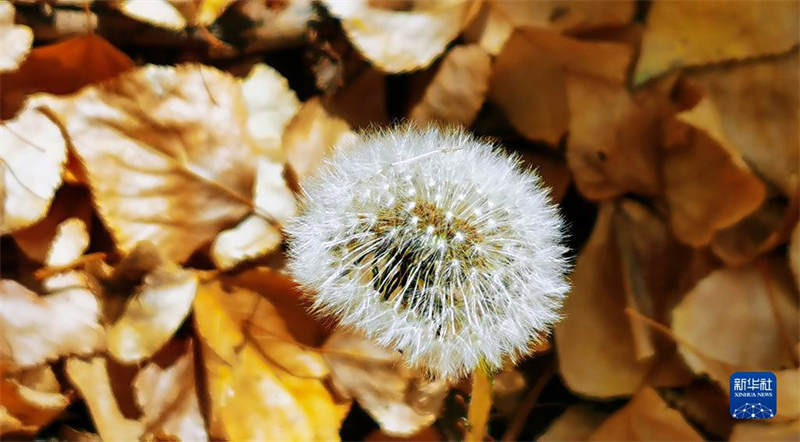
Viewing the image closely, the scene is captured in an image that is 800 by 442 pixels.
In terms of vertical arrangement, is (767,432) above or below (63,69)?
below

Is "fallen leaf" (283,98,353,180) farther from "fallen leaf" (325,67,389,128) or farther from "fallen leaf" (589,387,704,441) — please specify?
"fallen leaf" (589,387,704,441)

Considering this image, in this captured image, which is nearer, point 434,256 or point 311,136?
point 434,256

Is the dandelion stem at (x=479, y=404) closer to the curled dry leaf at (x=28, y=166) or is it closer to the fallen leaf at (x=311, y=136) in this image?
the fallen leaf at (x=311, y=136)

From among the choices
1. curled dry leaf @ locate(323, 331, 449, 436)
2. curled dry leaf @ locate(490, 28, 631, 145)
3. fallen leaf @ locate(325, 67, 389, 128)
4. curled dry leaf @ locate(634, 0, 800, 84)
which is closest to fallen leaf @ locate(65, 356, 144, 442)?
curled dry leaf @ locate(323, 331, 449, 436)

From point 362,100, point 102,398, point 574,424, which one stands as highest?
point 362,100

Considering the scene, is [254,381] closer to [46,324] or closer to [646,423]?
[46,324]

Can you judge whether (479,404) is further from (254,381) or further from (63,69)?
(63,69)

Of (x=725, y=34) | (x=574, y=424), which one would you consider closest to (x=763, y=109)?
(x=725, y=34)
